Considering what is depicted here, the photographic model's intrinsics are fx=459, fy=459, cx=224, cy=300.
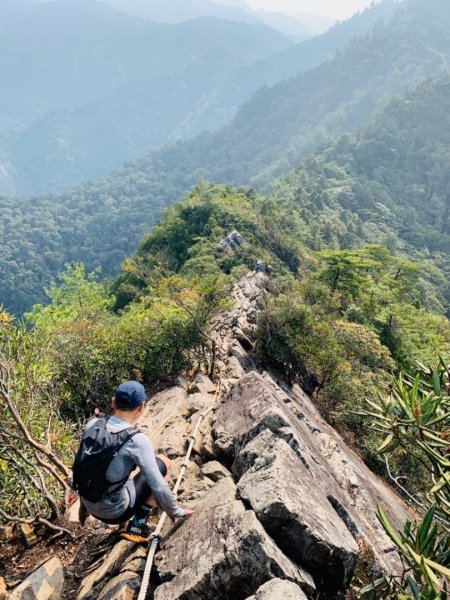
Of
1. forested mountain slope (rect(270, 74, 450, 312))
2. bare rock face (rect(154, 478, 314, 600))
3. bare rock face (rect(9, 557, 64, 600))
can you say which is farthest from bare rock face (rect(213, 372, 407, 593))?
forested mountain slope (rect(270, 74, 450, 312))

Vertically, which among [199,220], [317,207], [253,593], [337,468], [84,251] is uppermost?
[253,593]

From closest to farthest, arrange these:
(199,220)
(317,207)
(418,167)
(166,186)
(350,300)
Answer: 1. (350,300)
2. (199,220)
3. (317,207)
4. (418,167)
5. (166,186)

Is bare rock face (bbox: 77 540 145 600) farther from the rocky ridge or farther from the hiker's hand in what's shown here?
the hiker's hand

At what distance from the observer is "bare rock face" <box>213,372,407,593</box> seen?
15.5 feet

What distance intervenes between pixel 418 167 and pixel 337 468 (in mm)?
123399

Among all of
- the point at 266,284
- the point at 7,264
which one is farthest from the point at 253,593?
the point at 7,264

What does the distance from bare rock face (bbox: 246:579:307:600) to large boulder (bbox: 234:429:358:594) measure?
2.50 feet

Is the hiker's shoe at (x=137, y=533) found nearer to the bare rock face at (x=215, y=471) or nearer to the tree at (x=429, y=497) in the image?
the bare rock face at (x=215, y=471)

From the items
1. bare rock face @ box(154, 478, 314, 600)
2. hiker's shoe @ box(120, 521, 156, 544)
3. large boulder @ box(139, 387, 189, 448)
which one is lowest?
large boulder @ box(139, 387, 189, 448)

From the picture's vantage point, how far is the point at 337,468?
856 centimetres

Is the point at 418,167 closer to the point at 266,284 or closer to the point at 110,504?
the point at 266,284

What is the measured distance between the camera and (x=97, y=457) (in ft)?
14.4

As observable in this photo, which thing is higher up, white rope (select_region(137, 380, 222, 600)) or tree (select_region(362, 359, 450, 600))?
tree (select_region(362, 359, 450, 600))

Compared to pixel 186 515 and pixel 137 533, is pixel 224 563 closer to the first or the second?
pixel 186 515
